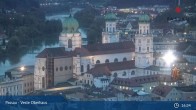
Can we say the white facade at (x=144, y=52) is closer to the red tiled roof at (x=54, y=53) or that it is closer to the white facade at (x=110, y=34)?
the white facade at (x=110, y=34)

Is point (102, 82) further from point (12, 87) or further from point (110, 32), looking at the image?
point (110, 32)

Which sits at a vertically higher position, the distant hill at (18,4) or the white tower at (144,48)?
the distant hill at (18,4)

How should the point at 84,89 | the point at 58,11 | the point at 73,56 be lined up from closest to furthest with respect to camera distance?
the point at 84,89
the point at 73,56
the point at 58,11

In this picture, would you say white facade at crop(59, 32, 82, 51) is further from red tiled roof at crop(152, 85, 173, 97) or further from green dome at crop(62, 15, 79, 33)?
red tiled roof at crop(152, 85, 173, 97)

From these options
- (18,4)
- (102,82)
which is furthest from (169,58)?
(18,4)

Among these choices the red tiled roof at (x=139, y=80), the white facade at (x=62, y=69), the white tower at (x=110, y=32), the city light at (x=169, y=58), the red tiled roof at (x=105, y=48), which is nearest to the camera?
the red tiled roof at (x=139, y=80)

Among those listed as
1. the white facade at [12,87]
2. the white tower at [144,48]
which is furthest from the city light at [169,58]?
the white facade at [12,87]

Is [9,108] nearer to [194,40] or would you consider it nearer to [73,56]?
[73,56]

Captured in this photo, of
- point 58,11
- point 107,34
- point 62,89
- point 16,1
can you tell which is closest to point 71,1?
point 58,11
